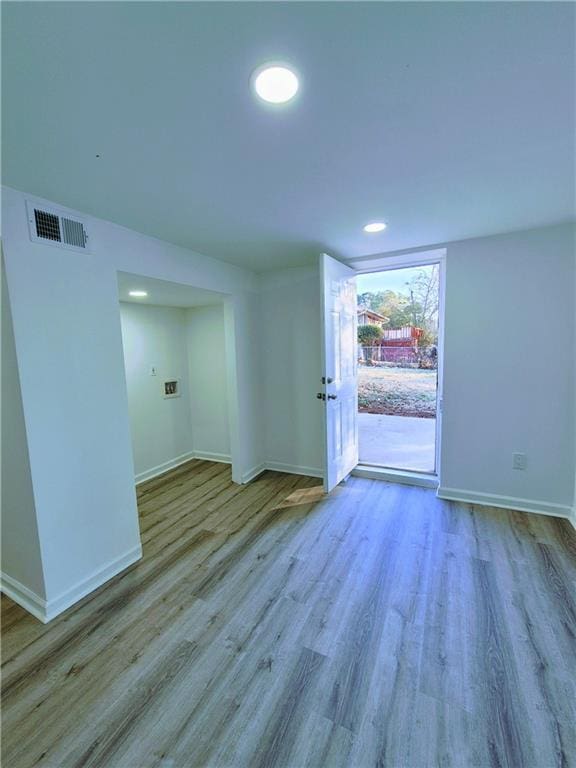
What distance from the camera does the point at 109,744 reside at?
1159 mm

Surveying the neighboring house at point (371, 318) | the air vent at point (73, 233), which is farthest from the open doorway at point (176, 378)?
the neighboring house at point (371, 318)

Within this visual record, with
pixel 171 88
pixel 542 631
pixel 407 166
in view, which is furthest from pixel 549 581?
pixel 171 88

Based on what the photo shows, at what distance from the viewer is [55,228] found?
171 centimetres

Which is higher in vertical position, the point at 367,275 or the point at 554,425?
the point at 367,275

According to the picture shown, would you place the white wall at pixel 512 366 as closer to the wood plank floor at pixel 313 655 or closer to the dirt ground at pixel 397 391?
the wood plank floor at pixel 313 655

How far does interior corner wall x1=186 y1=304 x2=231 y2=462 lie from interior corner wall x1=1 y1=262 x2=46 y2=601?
2.26 metres

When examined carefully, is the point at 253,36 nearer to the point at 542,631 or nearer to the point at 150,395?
the point at 542,631

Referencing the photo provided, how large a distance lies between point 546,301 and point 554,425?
958mm

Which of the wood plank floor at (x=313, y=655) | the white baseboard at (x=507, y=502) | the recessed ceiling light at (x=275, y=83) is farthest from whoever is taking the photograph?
the white baseboard at (x=507, y=502)

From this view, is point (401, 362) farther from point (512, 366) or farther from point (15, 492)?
point (15, 492)

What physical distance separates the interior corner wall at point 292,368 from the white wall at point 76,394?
54.8 inches

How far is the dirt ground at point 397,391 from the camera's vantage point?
405 centimetres

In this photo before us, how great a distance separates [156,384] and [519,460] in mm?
3617

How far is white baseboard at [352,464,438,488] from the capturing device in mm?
3068
